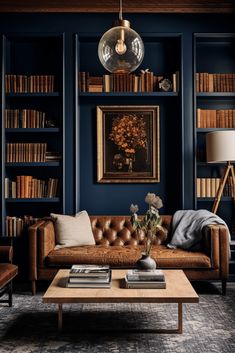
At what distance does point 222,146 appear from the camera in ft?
17.4

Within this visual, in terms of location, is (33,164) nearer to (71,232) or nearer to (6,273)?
(71,232)

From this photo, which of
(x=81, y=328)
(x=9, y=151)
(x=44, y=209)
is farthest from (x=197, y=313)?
(x=9, y=151)

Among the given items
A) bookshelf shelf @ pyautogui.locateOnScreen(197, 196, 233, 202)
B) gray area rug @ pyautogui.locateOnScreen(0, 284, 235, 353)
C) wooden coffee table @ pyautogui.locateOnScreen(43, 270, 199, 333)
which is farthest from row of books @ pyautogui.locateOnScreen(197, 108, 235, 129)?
wooden coffee table @ pyautogui.locateOnScreen(43, 270, 199, 333)

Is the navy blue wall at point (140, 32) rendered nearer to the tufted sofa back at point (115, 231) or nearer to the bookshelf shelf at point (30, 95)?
the bookshelf shelf at point (30, 95)

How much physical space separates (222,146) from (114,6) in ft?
6.70

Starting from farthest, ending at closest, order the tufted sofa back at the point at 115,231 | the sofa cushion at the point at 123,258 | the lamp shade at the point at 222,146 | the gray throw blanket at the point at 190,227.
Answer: the tufted sofa back at the point at 115,231 → the lamp shade at the point at 222,146 → the gray throw blanket at the point at 190,227 → the sofa cushion at the point at 123,258

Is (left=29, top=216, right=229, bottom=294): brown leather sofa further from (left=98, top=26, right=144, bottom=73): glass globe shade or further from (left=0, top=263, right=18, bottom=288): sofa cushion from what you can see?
(left=98, top=26, right=144, bottom=73): glass globe shade

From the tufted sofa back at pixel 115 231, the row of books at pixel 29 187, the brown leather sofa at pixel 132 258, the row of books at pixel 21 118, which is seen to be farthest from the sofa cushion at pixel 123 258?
the row of books at pixel 21 118

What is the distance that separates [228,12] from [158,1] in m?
0.83

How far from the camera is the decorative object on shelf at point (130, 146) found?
19.7 ft

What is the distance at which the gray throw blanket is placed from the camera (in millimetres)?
5156

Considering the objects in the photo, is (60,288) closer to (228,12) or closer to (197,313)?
(197,313)

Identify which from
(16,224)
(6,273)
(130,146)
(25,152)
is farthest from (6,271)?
(130,146)

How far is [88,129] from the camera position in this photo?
6070mm
